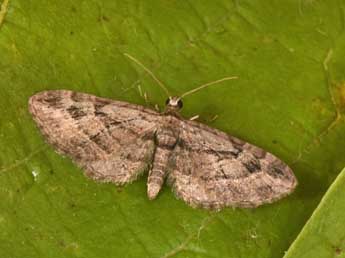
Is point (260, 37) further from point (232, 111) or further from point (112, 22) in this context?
point (112, 22)

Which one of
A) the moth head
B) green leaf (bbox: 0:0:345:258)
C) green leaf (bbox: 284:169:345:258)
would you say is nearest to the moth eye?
the moth head

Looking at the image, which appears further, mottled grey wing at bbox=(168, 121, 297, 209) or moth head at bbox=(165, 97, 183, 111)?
moth head at bbox=(165, 97, 183, 111)

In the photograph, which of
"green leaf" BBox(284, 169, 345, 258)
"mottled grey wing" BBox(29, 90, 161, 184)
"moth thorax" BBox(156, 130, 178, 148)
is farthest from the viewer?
"moth thorax" BBox(156, 130, 178, 148)

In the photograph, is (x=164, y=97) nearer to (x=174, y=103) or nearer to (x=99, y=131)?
(x=174, y=103)

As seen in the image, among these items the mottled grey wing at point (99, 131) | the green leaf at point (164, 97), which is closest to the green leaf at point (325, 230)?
the green leaf at point (164, 97)

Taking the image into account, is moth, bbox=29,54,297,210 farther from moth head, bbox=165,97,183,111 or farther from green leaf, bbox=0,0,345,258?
green leaf, bbox=0,0,345,258

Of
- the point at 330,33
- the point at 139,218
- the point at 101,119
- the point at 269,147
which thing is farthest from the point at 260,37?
the point at 139,218

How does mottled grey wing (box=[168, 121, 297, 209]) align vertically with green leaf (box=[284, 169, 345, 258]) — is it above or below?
below
